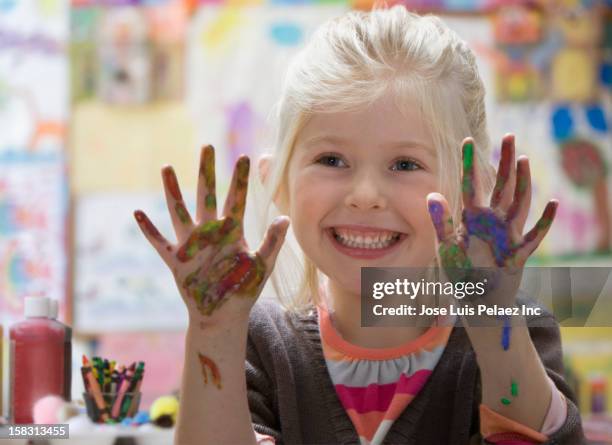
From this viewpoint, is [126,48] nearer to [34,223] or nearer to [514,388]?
[34,223]

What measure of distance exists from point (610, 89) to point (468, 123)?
1610 mm

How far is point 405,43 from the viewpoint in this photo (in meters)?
1.01

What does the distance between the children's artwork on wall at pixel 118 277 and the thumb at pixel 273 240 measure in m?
1.69

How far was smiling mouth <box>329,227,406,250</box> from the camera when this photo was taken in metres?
0.96

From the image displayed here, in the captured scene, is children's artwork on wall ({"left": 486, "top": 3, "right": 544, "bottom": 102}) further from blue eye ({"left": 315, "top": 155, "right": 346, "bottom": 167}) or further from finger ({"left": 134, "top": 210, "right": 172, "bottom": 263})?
finger ({"left": 134, "top": 210, "right": 172, "bottom": 263})

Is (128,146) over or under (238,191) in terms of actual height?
over

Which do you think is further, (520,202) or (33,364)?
(33,364)

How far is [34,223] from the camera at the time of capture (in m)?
2.45

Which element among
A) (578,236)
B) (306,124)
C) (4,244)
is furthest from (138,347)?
(306,124)

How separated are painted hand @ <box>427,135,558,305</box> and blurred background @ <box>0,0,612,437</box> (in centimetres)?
170

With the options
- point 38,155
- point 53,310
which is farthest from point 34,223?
point 53,310

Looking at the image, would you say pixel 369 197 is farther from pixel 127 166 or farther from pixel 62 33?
pixel 62 33

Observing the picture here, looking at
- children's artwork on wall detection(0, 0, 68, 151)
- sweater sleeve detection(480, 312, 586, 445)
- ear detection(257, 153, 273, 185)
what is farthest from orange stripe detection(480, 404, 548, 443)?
children's artwork on wall detection(0, 0, 68, 151)

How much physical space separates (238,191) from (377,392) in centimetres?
39
